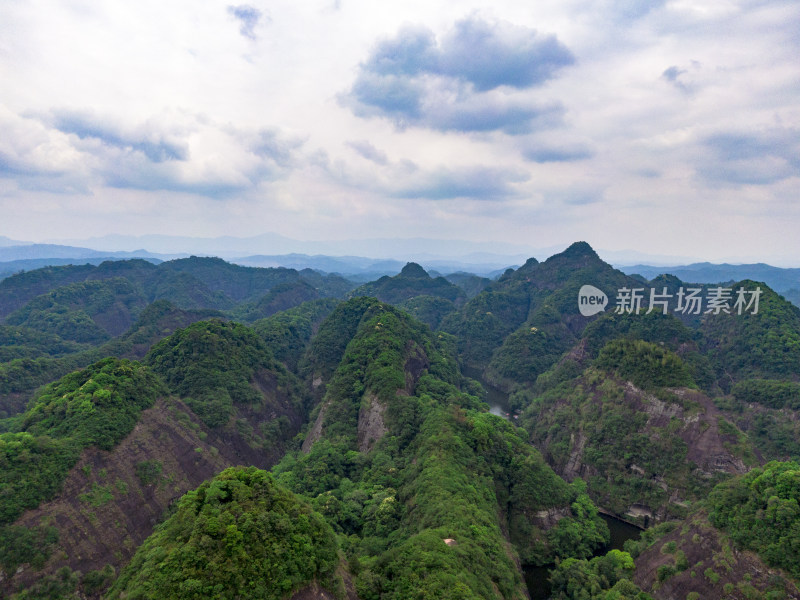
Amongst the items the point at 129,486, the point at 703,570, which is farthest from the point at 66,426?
the point at 703,570

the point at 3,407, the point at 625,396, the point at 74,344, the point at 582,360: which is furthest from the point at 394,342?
the point at 74,344

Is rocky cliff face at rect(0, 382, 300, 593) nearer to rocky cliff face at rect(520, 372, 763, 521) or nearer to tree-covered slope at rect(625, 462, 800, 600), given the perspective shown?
tree-covered slope at rect(625, 462, 800, 600)

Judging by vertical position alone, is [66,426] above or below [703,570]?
above

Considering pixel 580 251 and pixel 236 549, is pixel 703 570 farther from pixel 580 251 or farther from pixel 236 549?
pixel 580 251

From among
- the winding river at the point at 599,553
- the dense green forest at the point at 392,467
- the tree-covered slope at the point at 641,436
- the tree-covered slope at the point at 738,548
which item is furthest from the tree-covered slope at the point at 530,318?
the tree-covered slope at the point at 738,548

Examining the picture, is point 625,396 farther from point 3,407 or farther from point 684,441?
point 3,407

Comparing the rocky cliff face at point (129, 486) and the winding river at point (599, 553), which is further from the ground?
the rocky cliff face at point (129, 486)

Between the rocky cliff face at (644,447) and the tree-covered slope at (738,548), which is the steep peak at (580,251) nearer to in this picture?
the rocky cliff face at (644,447)

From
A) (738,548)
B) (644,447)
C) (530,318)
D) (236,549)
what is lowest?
(644,447)
